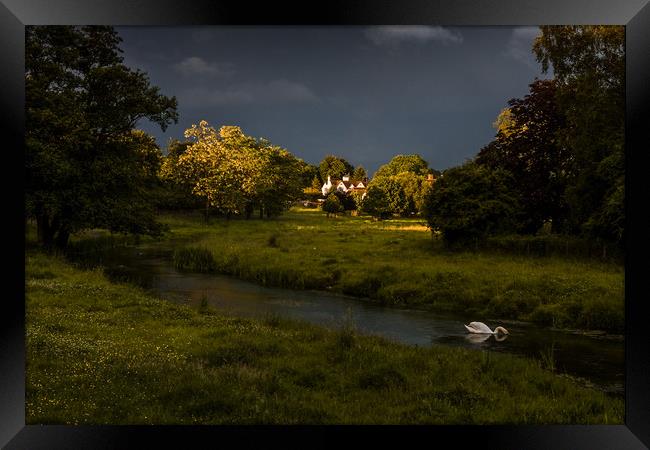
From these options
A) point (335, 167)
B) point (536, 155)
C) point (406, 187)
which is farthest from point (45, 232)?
point (536, 155)

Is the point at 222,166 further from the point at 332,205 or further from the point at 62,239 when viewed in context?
the point at 332,205

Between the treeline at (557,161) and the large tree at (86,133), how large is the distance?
13.3 metres

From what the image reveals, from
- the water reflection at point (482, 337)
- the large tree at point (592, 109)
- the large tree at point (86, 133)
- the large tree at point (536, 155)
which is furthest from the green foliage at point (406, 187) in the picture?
the large tree at point (86, 133)

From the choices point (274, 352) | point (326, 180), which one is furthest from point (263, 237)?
point (274, 352)

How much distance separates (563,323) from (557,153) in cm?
1197

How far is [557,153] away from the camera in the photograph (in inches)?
977

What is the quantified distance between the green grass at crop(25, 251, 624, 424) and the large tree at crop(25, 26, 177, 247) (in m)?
7.85

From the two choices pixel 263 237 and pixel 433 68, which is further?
pixel 263 237

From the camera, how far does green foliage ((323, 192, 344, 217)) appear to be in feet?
103

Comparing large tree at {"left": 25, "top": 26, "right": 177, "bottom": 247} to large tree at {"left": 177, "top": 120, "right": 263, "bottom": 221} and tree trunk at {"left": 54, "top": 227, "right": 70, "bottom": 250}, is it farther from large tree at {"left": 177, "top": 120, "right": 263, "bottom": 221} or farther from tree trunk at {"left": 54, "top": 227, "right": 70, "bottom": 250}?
large tree at {"left": 177, "top": 120, "right": 263, "bottom": 221}

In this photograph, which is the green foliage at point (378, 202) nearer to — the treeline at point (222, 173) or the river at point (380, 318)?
the treeline at point (222, 173)

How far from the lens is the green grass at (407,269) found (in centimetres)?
1644
